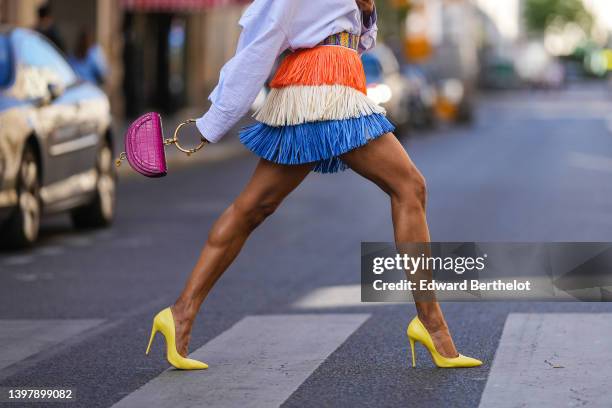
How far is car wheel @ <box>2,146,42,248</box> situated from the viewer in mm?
10844

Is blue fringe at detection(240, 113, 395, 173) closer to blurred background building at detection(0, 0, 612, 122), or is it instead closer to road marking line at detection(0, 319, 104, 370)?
road marking line at detection(0, 319, 104, 370)

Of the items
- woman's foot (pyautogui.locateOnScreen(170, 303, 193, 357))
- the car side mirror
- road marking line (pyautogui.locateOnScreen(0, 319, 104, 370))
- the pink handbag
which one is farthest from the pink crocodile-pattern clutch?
the car side mirror

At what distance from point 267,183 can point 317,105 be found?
1.21 ft

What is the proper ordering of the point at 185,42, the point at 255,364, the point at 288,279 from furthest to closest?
the point at 185,42, the point at 288,279, the point at 255,364

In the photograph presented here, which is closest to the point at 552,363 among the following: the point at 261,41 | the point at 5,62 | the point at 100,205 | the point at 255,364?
the point at 255,364

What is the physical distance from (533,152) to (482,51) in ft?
251

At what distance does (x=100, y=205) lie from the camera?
41.7ft

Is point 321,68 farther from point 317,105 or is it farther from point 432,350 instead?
point 432,350

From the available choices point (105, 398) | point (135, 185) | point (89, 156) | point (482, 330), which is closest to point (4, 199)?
point (89, 156)

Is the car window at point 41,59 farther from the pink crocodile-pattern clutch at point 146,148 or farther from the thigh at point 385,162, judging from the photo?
the thigh at point 385,162

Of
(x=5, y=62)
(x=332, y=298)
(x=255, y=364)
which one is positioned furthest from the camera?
(x=5, y=62)

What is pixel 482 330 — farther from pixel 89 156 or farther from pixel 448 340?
pixel 89 156

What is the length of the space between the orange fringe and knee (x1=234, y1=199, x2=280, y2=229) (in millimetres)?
441

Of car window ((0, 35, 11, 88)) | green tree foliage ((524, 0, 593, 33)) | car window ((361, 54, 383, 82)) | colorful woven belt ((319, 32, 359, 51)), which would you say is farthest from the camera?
green tree foliage ((524, 0, 593, 33))
